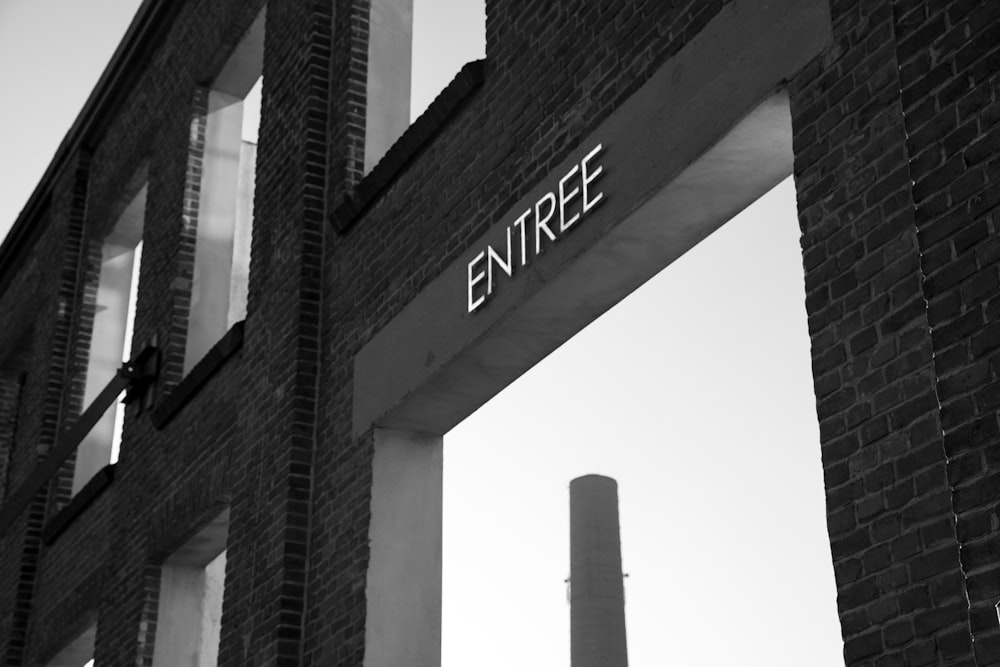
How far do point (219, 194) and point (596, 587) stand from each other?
11827 mm

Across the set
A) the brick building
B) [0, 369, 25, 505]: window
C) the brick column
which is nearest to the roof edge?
the brick building

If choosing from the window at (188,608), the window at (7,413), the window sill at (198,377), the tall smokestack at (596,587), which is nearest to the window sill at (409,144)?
the window sill at (198,377)

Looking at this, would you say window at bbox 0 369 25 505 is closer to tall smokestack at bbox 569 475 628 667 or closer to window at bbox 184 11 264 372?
window at bbox 184 11 264 372

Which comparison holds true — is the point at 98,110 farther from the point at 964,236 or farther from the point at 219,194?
the point at 964,236

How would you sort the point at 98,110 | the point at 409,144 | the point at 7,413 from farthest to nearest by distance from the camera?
the point at 7,413 < the point at 98,110 < the point at 409,144

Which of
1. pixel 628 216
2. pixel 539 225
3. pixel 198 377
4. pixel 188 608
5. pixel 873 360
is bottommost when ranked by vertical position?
pixel 873 360

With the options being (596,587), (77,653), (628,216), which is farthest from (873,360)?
(596,587)

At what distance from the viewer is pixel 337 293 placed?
30.0ft

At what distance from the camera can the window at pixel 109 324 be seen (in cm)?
1418

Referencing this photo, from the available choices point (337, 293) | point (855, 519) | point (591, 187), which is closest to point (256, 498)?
point (337, 293)

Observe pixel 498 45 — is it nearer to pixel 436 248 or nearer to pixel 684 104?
pixel 436 248

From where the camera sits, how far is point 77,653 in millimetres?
12969

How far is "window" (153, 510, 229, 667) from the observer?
35.0 ft

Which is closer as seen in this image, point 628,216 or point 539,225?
point 628,216
